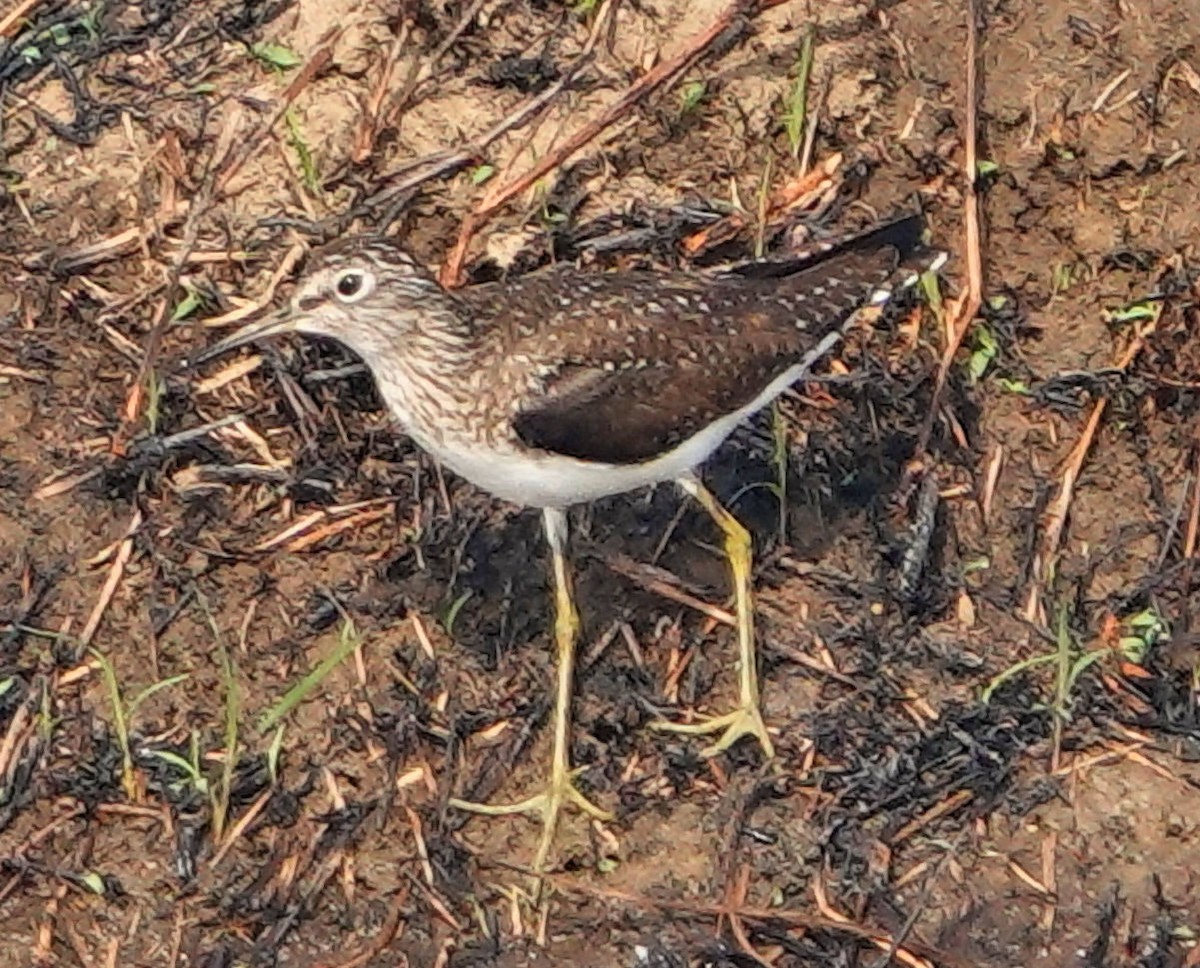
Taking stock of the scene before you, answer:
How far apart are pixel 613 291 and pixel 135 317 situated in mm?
1710

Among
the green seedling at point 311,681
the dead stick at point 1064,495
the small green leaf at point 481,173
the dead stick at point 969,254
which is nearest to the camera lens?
the green seedling at point 311,681

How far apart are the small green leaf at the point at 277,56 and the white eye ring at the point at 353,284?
5.31 ft

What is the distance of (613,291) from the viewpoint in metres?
6.92

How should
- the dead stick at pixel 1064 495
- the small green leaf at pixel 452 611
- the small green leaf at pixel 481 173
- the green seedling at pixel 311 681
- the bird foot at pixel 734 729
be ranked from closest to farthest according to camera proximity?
the green seedling at pixel 311 681
the bird foot at pixel 734 729
the small green leaf at pixel 452 611
the dead stick at pixel 1064 495
the small green leaf at pixel 481 173

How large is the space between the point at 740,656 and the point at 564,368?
104 centimetres

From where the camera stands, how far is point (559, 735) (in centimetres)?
694

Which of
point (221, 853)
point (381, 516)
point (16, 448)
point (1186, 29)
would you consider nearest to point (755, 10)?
point (1186, 29)

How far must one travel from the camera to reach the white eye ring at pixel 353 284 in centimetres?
670

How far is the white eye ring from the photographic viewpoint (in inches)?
264

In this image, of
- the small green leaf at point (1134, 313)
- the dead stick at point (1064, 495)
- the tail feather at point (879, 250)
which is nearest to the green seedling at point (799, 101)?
the tail feather at point (879, 250)

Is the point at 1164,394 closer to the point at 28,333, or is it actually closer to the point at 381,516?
the point at 381,516

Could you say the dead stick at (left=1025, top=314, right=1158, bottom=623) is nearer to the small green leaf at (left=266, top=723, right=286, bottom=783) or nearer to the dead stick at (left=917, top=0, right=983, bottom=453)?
the dead stick at (left=917, top=0, right=983, bottom=453)

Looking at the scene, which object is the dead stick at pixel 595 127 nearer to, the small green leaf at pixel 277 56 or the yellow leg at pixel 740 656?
the small green leaf at pixel 277 56

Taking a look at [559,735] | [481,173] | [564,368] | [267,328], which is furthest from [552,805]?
[481,173]
